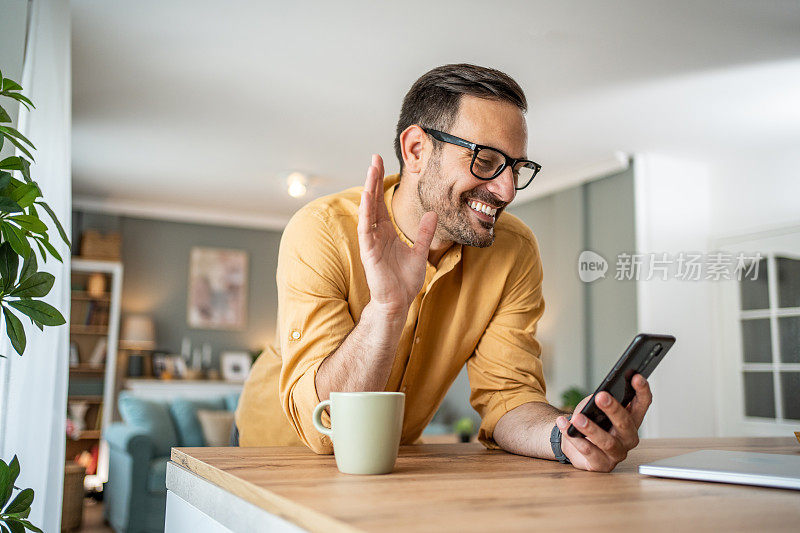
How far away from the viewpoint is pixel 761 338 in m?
5.00

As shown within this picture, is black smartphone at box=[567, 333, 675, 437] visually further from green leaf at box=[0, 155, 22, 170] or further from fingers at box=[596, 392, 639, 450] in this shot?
green leaf at box=[0, 155, 22, 170]

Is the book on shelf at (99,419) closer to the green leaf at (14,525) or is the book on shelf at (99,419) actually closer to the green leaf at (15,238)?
the green leaf at (14,525)

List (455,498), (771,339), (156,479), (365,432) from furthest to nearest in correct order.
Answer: (771,339) < (156,479) < (365,432) < (455,498)

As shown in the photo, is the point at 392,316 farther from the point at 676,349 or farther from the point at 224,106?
the point at 676,349

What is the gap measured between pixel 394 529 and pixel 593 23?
3214mm

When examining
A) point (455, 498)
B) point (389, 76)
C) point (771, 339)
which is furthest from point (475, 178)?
point (771, 339)

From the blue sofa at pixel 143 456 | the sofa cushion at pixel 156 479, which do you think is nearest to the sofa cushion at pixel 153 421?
the blue sofa at pixel 143 456

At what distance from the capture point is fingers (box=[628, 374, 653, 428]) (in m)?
0.95

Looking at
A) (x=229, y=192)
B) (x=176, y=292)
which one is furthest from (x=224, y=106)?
(x=176, y=292)

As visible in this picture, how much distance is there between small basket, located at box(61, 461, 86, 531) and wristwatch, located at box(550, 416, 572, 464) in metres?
4.31

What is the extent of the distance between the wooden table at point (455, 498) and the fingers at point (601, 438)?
3 cm

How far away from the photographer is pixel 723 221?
5336 millimetres

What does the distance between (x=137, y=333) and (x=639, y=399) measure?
21.8 feet

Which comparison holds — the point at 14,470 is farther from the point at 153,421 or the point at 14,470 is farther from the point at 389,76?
the point at 153,421
